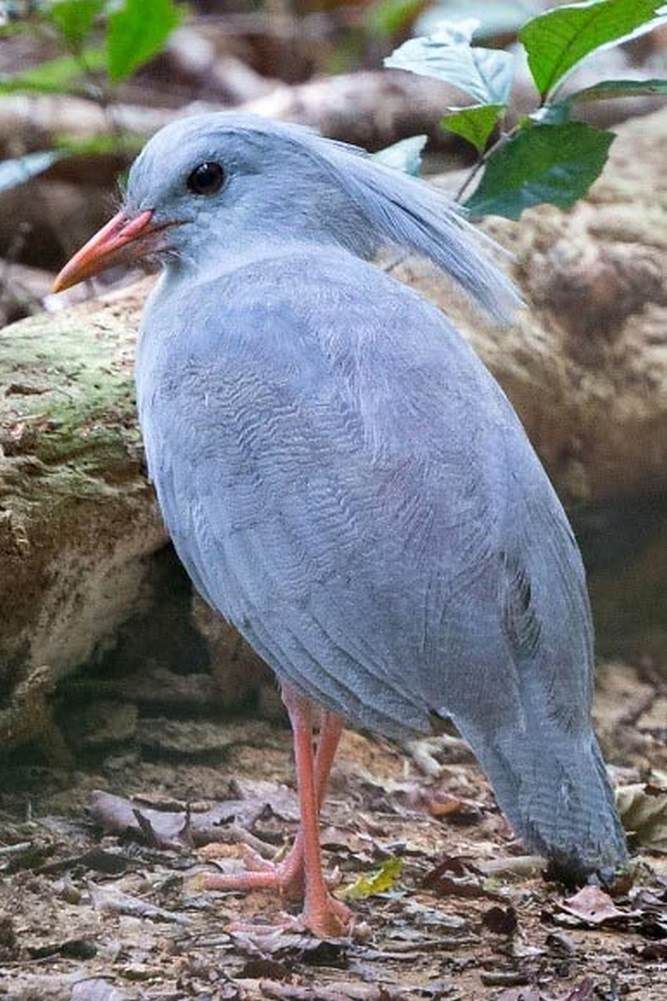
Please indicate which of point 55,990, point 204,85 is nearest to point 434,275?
point 55,990

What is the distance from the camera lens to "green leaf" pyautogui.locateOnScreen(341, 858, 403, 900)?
3.53m

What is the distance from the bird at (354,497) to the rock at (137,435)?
0.39m

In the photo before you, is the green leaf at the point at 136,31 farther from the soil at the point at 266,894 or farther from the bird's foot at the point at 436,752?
the bird's foot at the point at 436,752

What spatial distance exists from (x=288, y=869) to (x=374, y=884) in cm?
19

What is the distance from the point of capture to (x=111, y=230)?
3820 mm

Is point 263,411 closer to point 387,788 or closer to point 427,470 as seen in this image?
point 427,470

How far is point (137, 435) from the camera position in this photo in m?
4.03

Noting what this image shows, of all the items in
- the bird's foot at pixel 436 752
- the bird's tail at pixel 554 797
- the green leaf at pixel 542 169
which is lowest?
the bird's foot at pixel 436 752

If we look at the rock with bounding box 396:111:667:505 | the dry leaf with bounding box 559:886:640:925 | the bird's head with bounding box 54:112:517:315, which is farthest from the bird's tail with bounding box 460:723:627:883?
the rock with bounding box 396:111:667:505

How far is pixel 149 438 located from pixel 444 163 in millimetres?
4349

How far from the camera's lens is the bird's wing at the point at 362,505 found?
3.00m

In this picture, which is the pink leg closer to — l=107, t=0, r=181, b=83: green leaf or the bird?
the bird

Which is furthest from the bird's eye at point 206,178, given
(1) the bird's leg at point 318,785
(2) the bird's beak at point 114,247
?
(1) the bird's leg at point 318,785

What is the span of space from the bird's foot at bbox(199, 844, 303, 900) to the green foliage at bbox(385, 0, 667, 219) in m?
1.78
